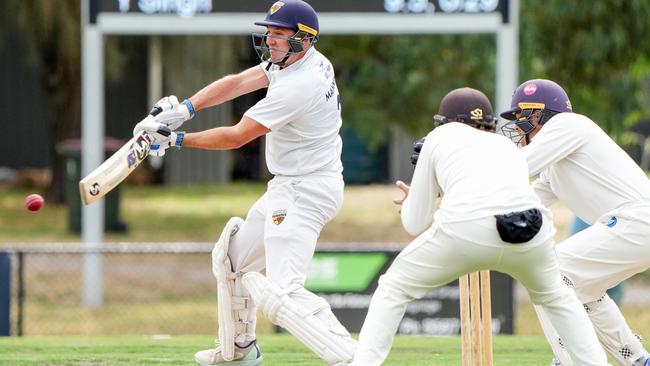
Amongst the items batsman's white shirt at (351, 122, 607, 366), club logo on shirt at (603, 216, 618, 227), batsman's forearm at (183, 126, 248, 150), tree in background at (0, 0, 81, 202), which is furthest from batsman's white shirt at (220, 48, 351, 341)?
tree in background at (0, 0, 81, 202)

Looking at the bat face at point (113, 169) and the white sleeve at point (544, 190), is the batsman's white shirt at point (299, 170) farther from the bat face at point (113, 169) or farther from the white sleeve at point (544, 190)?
the white sleeve at point (544, 190)

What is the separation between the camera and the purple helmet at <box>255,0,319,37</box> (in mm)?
7410

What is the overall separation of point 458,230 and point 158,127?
1779mm

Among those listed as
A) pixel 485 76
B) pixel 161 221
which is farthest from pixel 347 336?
pixel 161 221

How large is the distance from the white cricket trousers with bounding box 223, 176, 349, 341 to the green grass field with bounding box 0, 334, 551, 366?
1.56 metres

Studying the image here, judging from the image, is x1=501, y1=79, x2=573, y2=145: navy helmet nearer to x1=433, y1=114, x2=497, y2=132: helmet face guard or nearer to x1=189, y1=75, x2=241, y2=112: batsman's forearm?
x1=433, y1=114, x2=497, y2=132: helmet face guard

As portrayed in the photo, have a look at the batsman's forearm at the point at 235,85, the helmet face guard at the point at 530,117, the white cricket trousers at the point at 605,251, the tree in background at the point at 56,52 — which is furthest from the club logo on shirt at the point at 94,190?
the tree in background at the point at 56,52

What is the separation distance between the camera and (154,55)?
25.8m

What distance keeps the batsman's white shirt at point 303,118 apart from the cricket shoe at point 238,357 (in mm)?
1069

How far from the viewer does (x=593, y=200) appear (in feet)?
24.4

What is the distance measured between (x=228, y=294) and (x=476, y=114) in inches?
75.1

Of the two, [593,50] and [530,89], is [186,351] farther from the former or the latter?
[593,50]

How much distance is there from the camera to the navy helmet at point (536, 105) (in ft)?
24.5

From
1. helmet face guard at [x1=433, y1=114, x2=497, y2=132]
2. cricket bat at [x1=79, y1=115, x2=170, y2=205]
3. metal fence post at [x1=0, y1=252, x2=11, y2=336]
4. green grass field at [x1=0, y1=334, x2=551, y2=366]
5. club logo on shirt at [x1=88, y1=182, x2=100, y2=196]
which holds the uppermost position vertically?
helmet face guard at [x1=433, y1=114, x2=497, y2=132]
